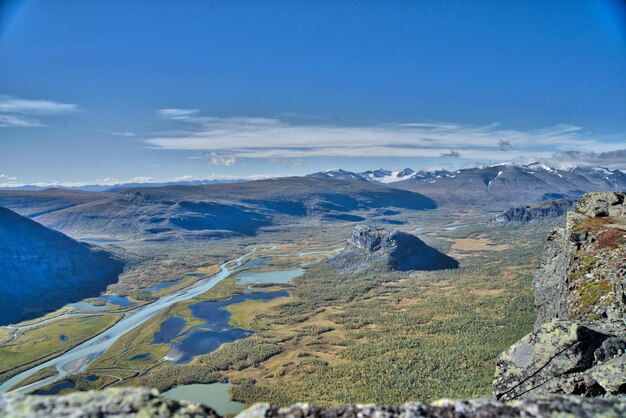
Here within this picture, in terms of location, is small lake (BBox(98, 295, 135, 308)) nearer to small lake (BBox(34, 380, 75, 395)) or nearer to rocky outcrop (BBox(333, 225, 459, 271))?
small lake (BBox(34, 380, 75, 395))

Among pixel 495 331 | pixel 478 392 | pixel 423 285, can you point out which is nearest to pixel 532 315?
pixel 495 331

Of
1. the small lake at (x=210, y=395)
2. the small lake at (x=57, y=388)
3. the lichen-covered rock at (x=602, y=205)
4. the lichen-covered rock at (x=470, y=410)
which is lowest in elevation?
the small lake at (x=57, y=388)

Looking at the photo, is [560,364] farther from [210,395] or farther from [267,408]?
[210,395]

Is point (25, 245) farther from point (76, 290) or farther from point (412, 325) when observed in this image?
point (412, 325)

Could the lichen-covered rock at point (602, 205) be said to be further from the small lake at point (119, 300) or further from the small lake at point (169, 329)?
the small lake at point (119, 300)

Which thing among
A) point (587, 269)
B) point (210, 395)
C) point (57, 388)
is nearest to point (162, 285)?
point (57, 388)

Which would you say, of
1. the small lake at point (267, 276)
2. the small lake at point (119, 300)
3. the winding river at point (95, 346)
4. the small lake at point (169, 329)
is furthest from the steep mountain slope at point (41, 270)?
the small lake at point (267, 276)
